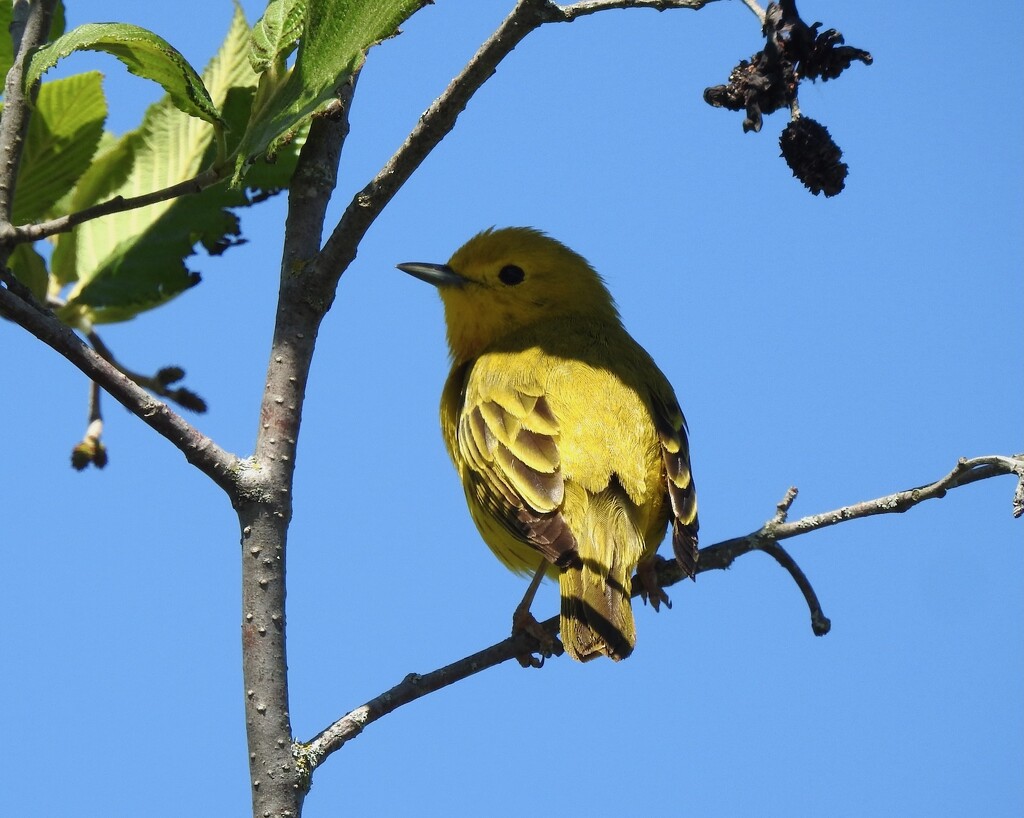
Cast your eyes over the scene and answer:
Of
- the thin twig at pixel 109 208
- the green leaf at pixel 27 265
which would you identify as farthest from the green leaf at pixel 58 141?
the thin twig at pixel 109 208

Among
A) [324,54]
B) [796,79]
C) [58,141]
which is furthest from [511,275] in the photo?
[324,54]

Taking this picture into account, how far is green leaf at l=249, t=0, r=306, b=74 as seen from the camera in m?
2.94

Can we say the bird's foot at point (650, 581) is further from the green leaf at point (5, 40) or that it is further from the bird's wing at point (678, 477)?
the green leaf at point (5, 40)

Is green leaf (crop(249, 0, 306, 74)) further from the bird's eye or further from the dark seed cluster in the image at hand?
the bird's eye

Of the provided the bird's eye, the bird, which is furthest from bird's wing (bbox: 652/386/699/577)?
the bird's eye

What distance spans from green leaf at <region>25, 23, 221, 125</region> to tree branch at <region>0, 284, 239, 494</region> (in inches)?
20.4

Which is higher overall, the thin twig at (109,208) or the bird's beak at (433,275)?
the bird's beak at (433,275)

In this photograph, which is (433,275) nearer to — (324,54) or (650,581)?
(650,581)

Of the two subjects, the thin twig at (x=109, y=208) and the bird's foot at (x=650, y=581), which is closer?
the thin twig at (x=109, y=208)

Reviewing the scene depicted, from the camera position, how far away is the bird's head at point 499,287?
21.5ft

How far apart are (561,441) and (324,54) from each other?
97.5 inches

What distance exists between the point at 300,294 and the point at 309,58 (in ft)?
2.08

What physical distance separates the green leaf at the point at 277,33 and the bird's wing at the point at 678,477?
2.19 meters

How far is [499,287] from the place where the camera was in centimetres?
657
